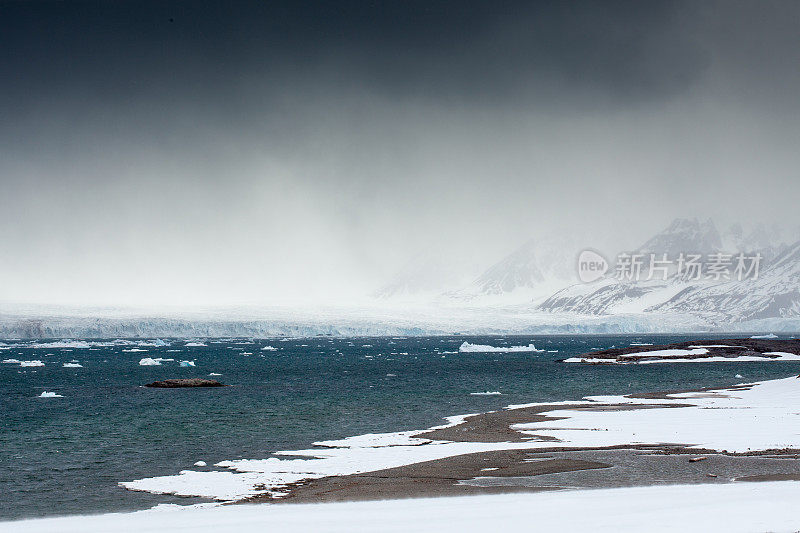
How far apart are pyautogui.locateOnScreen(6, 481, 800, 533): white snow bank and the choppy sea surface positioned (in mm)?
2815

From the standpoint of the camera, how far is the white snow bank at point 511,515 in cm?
1503

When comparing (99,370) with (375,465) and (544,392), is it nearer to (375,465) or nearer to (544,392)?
(544,392)

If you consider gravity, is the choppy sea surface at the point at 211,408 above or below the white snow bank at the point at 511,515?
below

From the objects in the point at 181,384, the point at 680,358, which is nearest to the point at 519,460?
the point at 181,384

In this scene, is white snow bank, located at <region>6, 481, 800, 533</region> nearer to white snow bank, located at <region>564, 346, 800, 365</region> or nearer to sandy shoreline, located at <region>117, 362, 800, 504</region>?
sandy shoreline, located at <region>117, 362, 800, 504</region>

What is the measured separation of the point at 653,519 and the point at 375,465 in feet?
36.5

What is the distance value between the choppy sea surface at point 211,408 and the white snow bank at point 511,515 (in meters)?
2.82

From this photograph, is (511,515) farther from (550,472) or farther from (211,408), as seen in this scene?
(211,408)

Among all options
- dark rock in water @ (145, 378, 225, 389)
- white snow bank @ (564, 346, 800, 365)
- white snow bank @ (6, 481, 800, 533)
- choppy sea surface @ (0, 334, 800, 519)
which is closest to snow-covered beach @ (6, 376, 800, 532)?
white snow bank @ (6, 481, 800, 533)

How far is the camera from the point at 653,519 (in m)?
15.3

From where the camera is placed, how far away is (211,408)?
1779 inches

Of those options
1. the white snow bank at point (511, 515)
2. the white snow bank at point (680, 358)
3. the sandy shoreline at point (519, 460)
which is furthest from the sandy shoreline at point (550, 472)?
the white snow bank at point (680, 358)

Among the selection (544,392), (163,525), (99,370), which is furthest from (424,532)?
(99,370)

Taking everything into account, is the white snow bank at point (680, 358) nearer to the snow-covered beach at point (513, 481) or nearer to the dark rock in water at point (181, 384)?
the dark rock in water at point (181, 384)
